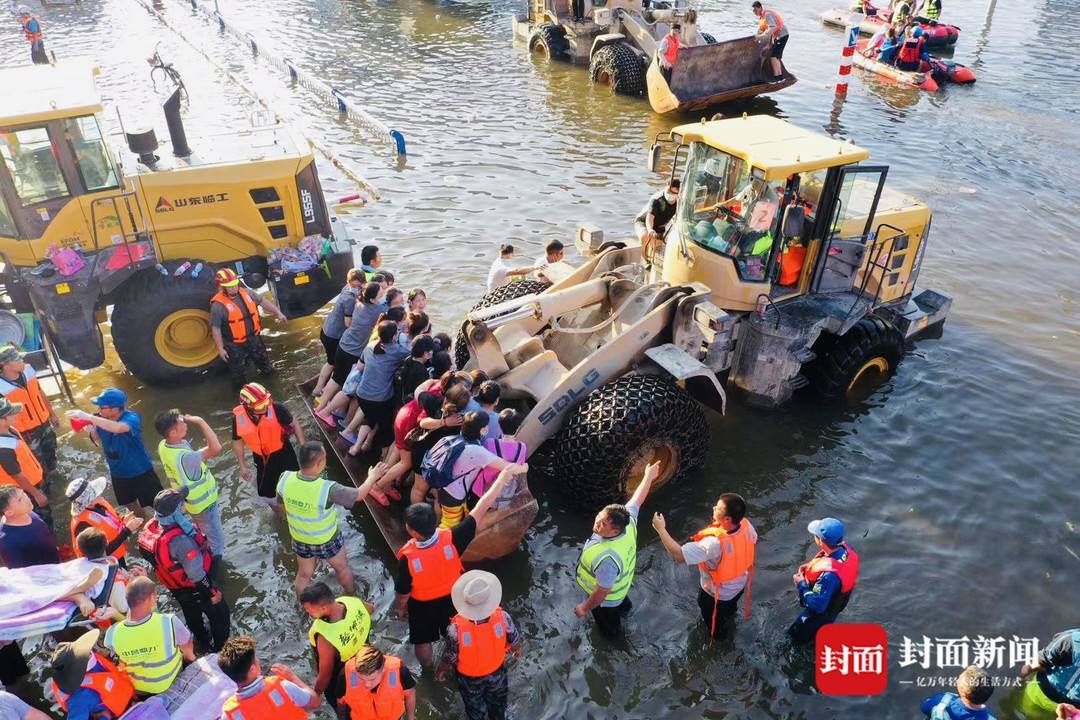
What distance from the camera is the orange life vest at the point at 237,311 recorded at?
27.0 feet

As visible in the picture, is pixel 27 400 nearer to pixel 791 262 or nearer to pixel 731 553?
pixel 731 553

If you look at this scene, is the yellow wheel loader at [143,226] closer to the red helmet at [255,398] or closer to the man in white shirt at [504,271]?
the man in white shirt at [504,271]

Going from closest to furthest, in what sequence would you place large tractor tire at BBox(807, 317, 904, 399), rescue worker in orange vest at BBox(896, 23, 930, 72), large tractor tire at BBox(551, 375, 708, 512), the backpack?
the backpack → large tractor tire at BBox(551, 375, 708, 512) → large tractor tire at BBox(807, 317, 904, 399) → rescue worker in orange vest at BBox(896, 23, 930, 72)

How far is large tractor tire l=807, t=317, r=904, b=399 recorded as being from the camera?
819 cm

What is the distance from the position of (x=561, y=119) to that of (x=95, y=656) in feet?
52.6

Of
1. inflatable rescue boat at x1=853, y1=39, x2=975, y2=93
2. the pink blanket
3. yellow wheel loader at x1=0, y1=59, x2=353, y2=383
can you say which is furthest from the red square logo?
inflatable rescue boat at x1=853, y1=39, x2=975, y2=93

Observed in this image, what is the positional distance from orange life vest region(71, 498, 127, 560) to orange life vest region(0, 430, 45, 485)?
39.4 inches

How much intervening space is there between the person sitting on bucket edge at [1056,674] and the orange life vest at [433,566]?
3.84m

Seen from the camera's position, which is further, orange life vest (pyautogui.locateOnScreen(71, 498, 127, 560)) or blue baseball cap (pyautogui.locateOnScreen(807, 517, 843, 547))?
orange life vest (pyautogui.locateOnScreen(71, 498, 127, 560))

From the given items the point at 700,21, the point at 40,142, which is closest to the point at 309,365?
the point at 40,142

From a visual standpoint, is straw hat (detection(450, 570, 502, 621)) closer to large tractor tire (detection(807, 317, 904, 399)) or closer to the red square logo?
the red square logo

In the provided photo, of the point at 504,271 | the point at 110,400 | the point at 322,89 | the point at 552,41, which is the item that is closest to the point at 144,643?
the point at 110,400

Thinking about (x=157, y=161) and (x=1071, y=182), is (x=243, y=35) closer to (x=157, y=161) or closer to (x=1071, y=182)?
(x=157, y=161)

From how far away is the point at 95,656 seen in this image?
169 inches
